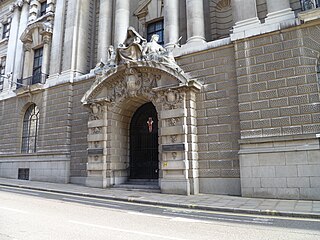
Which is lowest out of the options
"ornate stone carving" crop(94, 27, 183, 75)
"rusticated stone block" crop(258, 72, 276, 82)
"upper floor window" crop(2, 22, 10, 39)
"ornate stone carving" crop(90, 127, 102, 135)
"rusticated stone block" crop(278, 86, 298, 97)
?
"ornate stone carving" crop(90, 127, 102, 135)

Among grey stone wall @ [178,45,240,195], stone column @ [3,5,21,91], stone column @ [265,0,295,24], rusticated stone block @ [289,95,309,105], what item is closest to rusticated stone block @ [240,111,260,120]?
grey stone wall @ [178,45,240,195]

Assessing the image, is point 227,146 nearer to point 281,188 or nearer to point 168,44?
point 281,188

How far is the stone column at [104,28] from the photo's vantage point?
64.1 ft

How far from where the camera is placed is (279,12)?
12.7 meters

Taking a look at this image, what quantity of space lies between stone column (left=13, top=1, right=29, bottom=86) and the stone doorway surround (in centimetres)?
1134

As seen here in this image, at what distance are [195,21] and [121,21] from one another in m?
5.99

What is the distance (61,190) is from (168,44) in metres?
10.6

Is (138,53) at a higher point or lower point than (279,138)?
higher

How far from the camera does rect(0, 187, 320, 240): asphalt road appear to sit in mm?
6051

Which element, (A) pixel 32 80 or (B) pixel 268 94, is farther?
(A) pixel 32 80

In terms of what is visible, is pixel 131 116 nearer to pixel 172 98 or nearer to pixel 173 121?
pixel 172 98

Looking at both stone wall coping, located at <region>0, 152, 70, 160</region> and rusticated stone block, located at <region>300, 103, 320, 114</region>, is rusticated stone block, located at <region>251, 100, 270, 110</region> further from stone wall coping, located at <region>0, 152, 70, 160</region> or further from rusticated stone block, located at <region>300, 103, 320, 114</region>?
stone wall coping, located at <region>0, 152, 70, 160</region>

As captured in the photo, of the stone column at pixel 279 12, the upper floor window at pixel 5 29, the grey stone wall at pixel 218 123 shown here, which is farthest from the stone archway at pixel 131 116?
the upper floor window at pixel 5 29

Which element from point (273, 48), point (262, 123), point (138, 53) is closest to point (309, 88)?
point (262, 123)
